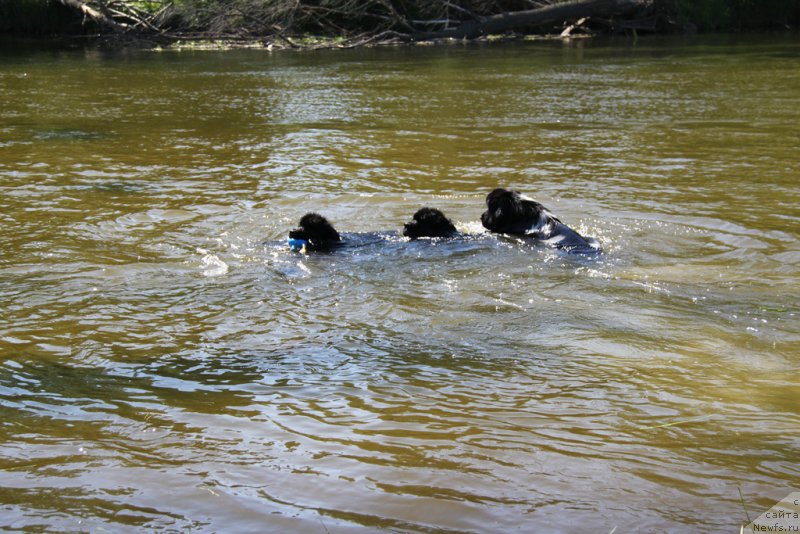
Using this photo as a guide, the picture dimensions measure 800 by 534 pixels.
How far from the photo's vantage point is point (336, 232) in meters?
7.46

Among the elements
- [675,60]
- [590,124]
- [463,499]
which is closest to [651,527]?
[463,499]

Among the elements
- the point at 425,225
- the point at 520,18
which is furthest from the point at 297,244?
the point at 520,18

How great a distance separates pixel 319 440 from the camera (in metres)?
3.81

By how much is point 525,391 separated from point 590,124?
32.3 feet

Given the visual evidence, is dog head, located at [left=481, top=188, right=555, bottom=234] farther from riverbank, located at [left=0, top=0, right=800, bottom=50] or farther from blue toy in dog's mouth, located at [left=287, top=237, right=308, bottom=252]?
riverbank, located at [left=0, top=0, right=800, bottom=50]

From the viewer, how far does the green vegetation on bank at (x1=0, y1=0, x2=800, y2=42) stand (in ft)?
93.9

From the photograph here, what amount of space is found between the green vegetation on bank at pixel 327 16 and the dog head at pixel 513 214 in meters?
21.2

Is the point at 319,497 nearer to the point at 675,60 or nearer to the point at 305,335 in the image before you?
the point at 305,335

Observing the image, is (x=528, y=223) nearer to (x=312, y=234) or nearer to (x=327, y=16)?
(x=312, y=234)

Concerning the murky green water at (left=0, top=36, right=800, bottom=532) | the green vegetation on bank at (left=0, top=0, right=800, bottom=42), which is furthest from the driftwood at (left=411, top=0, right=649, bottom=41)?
the murky green water at (left=0, top=36, right=800, bottom=532)

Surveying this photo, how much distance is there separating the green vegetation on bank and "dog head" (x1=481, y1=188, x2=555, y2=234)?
2116 cm

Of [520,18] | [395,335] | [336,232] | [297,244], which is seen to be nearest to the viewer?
[395,335]

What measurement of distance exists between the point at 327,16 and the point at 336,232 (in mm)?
23852

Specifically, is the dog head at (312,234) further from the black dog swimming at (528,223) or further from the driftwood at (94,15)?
the driftwood at (94,15)
